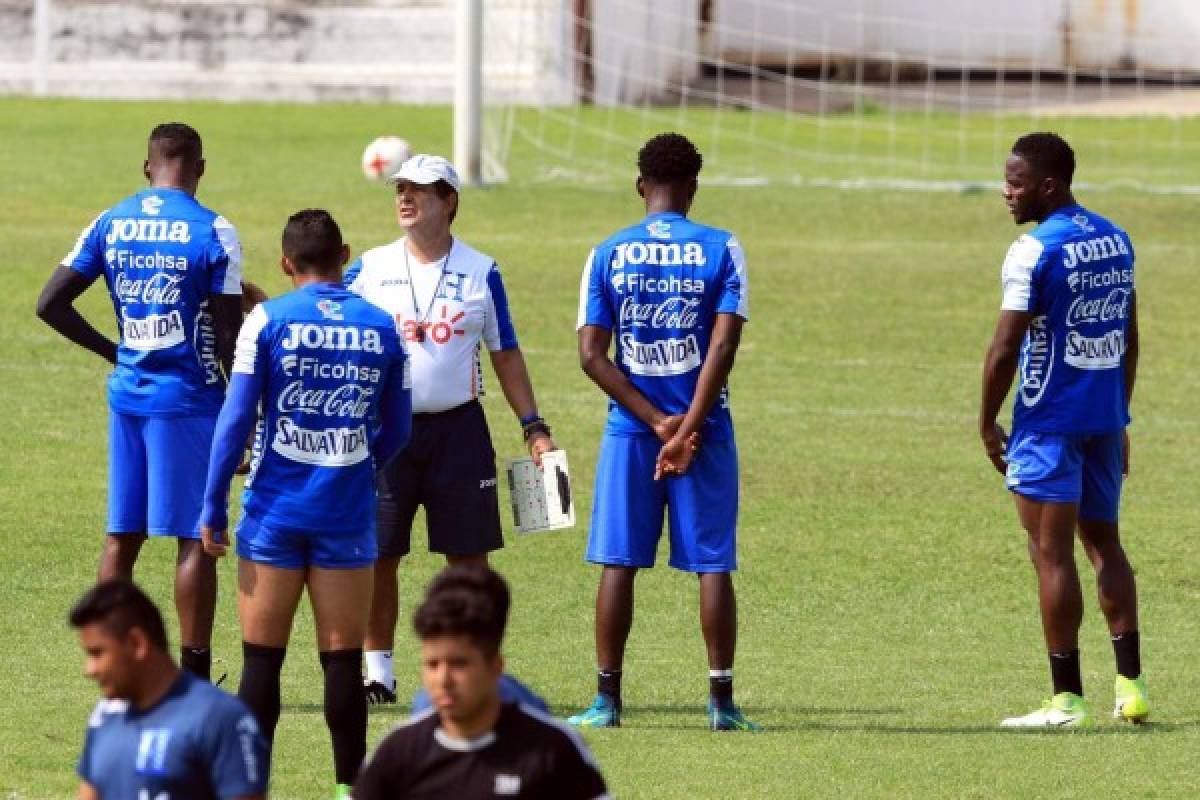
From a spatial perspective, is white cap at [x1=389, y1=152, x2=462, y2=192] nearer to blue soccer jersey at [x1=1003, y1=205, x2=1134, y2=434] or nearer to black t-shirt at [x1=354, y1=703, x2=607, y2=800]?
blue soccer jersey at [x1=1003, y1=205, x2=1134, y2=434]

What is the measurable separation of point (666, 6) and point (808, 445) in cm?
2057

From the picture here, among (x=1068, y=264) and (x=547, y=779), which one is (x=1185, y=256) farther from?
(x=547, y=779)

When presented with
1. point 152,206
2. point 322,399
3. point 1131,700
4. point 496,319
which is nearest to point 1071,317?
point 1131,700

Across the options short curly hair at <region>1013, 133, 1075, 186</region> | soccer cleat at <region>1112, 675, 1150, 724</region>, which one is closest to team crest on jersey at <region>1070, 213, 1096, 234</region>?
short curly hair at <region>1013, 133, 1075, 186</region>

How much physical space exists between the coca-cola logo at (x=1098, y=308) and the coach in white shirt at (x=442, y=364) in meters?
1.99

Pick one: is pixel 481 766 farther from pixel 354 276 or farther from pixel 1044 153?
pixel 1044 153

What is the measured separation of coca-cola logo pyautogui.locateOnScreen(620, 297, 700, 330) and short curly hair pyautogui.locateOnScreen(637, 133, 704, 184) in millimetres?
456

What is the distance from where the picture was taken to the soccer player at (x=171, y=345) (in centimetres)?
908

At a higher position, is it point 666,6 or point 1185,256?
point 666,6

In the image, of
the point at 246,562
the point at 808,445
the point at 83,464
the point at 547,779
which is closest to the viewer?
the point at 547,779

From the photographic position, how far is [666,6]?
3650 cm

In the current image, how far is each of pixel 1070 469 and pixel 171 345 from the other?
131 inches

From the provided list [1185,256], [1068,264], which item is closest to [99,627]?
[1068,264]

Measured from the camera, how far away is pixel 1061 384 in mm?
9297
